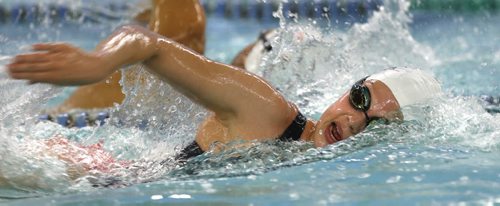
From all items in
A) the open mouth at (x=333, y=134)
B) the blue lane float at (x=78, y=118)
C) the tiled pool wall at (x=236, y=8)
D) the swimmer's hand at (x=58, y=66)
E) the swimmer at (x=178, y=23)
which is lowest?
the open mouth at (x=333, y=134)

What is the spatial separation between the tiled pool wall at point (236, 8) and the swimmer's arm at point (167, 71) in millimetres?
3834

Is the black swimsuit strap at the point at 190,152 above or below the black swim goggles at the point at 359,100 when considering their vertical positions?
below

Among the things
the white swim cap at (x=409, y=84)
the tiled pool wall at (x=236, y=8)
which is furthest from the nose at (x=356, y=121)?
the tiled pool wall at (x=236, y=8)

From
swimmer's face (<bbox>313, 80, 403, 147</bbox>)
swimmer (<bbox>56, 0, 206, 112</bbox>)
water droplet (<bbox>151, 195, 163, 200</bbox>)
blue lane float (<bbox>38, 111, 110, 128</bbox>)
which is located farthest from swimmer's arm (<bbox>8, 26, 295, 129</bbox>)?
blue lane float (<bbox>38, 111, 110, 128</bbox>)

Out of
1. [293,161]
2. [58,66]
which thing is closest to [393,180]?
[293,161]

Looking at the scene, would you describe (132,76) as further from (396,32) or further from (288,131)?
(396,32)

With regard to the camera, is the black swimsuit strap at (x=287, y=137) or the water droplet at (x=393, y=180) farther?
the black swimsuit strap at (x=287, y=137)

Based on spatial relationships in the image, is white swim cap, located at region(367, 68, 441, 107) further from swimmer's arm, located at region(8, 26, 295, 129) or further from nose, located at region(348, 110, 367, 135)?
swimmer's arm, located at region(8, 26, 295, 129)

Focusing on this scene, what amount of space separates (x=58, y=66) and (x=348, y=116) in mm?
1011

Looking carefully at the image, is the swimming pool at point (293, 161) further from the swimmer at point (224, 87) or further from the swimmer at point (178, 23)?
the swimmer at point (178, 23)

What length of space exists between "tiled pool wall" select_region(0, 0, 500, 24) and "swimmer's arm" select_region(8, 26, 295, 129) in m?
3.83

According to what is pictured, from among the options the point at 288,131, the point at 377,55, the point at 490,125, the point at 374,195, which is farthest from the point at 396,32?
the point at 374,195

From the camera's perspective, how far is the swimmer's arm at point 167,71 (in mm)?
1941

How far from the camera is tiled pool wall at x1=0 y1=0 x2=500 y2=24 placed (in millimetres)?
6383
